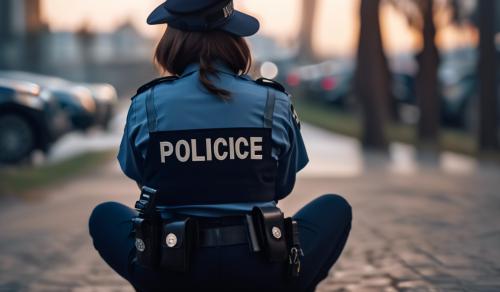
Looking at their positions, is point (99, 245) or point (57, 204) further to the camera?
point (57, 204)

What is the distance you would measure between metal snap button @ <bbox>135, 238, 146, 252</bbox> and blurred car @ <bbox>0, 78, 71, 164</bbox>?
10521 millimetres

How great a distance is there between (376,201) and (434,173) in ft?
10.6

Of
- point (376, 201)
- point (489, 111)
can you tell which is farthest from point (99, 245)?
point (489, 111)

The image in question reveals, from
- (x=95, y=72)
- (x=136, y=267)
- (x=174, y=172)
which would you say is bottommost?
(x=95, y=72)

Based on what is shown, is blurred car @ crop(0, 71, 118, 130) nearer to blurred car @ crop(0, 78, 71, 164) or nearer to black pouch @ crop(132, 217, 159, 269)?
blurred car @ crop(0, 78, 71, 164)

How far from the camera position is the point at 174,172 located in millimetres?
3777

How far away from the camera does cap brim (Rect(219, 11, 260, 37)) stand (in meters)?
3.88

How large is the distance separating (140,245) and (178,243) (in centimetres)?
18

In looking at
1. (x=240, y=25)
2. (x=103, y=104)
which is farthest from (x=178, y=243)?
(x=103, y=104)

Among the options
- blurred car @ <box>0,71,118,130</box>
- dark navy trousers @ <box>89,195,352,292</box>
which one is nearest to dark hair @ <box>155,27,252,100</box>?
dark navy trousers @ <box>89,195,352,292</box>

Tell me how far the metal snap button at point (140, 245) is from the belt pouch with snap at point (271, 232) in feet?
1.25

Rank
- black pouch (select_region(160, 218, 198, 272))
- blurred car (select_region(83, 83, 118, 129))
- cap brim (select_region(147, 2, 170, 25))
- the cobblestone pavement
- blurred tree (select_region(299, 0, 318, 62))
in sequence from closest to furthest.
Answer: black pouch (select_region(160, 218, 198, 272)) < cap brim (select_region(147, 2, 170, 25)) < the cobblestone pavement < blurred car (select_region(83, 83, 118, 129)) < blurred tree (select_region(299, 0, 318, 62))

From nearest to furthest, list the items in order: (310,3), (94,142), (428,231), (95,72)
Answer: (428,231) < (94,142) < (95,72) < (310,3)

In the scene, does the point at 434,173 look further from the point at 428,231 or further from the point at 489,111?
the point at 428,231
